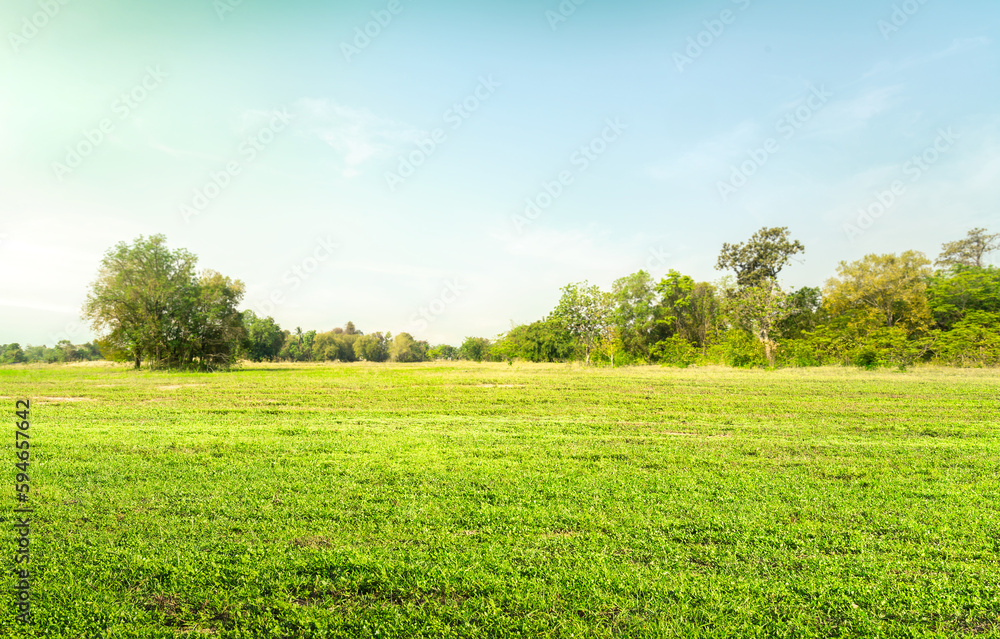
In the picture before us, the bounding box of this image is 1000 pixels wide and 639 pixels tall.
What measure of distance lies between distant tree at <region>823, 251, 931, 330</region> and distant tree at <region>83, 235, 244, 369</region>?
62.2 metres

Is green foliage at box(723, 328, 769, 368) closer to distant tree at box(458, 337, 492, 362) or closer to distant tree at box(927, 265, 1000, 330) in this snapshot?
distant tree at box(927, 265, 1000, 330)

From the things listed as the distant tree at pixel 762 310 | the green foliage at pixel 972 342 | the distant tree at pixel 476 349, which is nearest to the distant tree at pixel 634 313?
the distant tree at pixel 762 310

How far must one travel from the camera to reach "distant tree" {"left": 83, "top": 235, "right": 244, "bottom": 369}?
40500 mm

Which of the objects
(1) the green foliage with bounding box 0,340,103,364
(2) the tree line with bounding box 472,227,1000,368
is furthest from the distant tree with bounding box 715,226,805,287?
(1) the green foliage with bounding box 0,340,103,364

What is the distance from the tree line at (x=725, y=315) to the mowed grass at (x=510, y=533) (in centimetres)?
3336

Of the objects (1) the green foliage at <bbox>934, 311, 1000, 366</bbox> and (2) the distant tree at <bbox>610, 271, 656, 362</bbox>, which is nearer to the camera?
(1) the green foliage at <bbox>934, 311, 1000, 366</bbox>

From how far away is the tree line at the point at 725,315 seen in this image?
4000 centimetres

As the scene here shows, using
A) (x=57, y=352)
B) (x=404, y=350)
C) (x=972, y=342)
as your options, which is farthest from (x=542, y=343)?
(x=57, y=352)

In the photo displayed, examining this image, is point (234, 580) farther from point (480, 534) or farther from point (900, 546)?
point (900, 546)

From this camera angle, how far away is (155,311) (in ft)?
136

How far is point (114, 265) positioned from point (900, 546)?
52340 millimetres

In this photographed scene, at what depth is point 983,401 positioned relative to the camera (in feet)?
50.7

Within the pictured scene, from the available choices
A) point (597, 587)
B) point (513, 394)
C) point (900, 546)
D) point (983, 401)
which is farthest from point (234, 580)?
point (983, 401)

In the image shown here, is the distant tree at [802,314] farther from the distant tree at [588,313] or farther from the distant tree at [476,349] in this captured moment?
the distant tree at [476,349]
